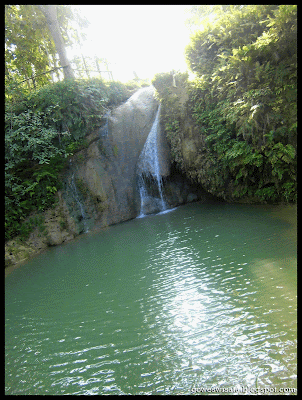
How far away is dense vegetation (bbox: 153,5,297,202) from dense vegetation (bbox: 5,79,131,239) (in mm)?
6345

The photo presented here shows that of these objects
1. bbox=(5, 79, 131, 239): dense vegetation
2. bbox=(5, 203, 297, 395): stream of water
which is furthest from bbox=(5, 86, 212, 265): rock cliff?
bbox=(5, 203, 297, 395): stream of water

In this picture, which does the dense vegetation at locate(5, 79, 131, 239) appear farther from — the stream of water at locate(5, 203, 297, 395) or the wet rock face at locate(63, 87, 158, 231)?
the stream of water at locate(5, 203, 297, 395)

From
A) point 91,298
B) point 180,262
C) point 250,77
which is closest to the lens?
point 91,298

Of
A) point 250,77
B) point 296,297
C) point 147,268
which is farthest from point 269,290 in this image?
point 250,77

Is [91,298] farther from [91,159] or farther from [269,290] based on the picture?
[91,159]

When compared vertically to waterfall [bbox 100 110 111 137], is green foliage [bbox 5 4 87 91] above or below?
above

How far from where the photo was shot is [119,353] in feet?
13.5

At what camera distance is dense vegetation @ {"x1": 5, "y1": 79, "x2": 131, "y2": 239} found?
41.0ft

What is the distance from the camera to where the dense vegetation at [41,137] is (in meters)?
12.5

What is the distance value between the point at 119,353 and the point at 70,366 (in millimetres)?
802

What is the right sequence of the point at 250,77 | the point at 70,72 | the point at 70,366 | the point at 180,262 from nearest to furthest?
the point at 70,366 → the point at 180,262 → the point at 250,77 → the point at 70,72
